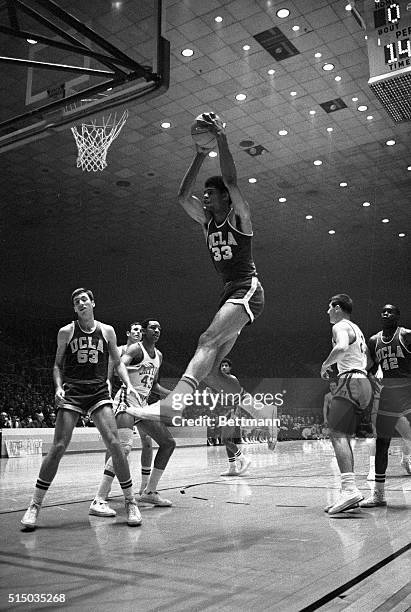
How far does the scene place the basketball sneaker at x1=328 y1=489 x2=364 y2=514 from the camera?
4648 mm

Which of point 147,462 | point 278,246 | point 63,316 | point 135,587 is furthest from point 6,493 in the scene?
point 63,316

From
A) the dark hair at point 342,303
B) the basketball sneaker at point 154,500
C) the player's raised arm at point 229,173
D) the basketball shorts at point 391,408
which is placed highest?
the player's raised arm at point 229,173

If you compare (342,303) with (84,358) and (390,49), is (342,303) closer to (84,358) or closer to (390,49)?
(84,358)

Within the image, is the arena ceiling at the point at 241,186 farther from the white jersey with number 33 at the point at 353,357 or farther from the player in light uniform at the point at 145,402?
the white jersey with number 33 at the point at 353,357

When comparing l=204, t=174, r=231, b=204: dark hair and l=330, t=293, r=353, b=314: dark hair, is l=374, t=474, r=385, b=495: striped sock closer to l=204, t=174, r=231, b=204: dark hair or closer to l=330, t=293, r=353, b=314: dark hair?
l=330, t=293, r=353, b=314: dark hair

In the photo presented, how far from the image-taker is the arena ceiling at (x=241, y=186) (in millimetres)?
10031

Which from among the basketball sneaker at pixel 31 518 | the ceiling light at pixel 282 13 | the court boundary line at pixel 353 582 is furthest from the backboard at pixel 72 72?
the ceiling light at pixel 282 13

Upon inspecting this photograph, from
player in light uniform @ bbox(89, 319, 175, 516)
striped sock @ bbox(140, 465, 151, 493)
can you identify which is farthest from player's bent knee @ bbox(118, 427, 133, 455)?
striped sock @ bbox(140, 465, 151, 493)

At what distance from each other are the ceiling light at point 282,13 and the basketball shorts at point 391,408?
6784mm

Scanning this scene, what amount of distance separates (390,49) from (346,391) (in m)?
4.65

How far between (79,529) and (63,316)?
20367mm

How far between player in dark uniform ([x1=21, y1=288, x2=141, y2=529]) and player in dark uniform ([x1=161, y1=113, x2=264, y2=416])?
1.17 m

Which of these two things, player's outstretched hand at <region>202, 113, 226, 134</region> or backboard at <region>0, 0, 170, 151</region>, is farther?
backboard at <region>0, 0, 170, 151</region>

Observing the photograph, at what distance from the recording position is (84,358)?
456cm
